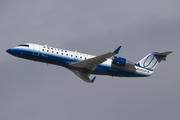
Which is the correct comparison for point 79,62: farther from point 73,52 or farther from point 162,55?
point 162,55

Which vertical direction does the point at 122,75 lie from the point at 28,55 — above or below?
below

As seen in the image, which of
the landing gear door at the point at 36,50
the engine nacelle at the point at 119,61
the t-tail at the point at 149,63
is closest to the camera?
the landing gear door at the point at 36,50

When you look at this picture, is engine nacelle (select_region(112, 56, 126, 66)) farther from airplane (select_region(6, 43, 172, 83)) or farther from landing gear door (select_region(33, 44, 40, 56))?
landing gear door (select_region(33, 44, 40, 56))

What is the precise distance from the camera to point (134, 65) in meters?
49.8

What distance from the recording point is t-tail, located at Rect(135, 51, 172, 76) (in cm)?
5031

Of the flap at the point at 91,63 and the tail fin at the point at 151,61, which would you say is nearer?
the flap at the point at 91,63

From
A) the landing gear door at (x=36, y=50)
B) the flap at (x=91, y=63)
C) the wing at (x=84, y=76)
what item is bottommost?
the wing at (x=84, y=76)

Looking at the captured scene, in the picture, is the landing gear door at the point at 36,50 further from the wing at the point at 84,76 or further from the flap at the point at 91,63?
the wing at the point at 84,76

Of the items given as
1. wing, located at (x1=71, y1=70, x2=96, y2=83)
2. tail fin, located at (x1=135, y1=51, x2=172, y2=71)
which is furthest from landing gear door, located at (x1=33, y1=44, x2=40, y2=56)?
tail fin, located at (x1=135, y1=51, x2=172, y2=71)

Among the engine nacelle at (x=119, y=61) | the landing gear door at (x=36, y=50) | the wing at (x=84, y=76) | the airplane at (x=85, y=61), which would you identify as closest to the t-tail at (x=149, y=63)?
the airplane at (x=85, y=61)

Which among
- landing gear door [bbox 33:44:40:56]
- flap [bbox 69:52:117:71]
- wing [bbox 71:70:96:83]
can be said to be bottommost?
wing [bbox 71:70:96:83]

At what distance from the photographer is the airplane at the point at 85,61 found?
46.1 meters

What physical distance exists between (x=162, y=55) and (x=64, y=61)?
19.1 m

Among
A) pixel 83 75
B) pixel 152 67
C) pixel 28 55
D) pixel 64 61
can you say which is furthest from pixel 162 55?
pixel 28 55
